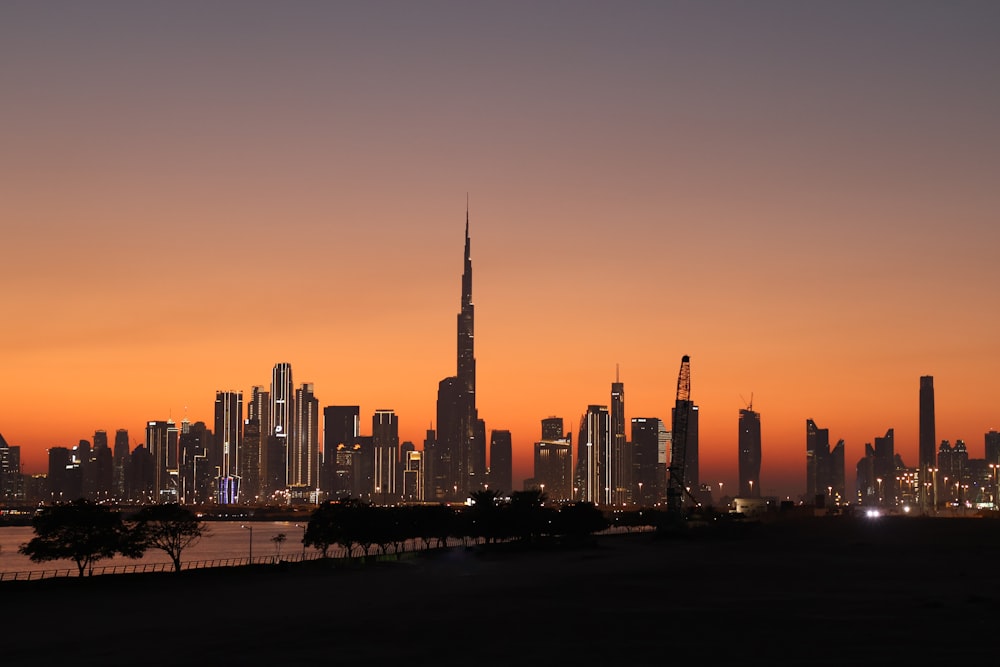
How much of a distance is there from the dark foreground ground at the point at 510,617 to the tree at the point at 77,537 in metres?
16.3

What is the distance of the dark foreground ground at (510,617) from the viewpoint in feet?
216

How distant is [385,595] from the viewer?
109m

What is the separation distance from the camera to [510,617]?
87.2m

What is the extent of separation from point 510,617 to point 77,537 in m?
79.0

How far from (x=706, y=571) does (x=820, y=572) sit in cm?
1404

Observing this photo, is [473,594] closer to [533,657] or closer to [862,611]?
[862,611]

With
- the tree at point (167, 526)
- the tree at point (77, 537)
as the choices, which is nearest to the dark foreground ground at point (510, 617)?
the tree at point (77, 537)

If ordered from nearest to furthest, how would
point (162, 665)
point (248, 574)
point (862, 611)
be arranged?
1. point (162, 665)
2. point (862, 611)
3. point (248, 574)

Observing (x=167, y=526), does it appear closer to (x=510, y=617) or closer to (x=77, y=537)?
(x=77, y=537)

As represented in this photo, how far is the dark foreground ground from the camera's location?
65.9 metres

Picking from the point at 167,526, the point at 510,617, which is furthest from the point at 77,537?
the point at 510,617

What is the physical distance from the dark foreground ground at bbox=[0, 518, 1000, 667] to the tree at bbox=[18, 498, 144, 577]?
16.3 m

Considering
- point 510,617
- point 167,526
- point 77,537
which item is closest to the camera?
point 510,617

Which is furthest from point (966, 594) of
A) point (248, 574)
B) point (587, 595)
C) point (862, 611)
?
point (248, 574)
